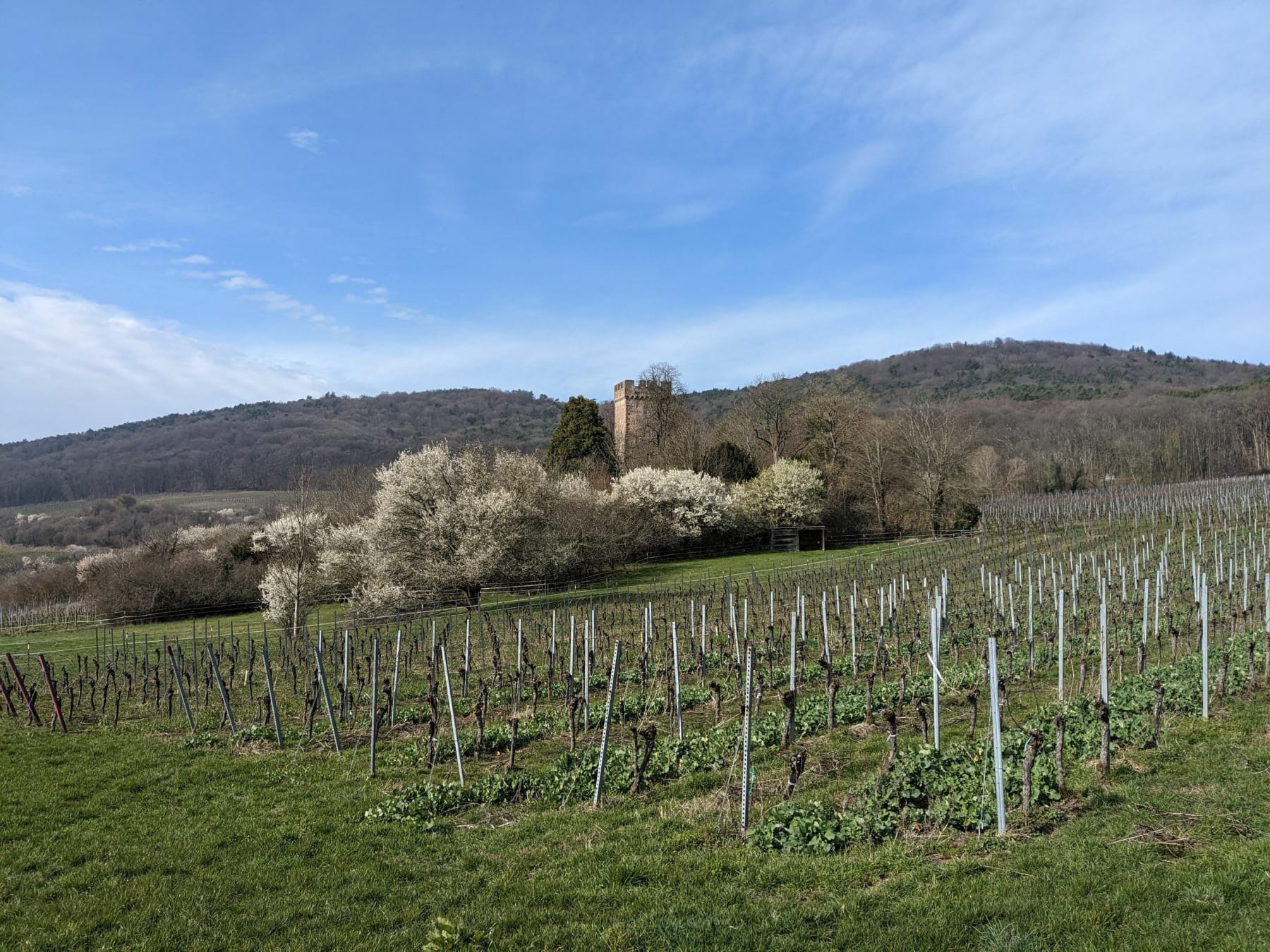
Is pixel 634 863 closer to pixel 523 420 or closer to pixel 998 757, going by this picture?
pixel 998 757

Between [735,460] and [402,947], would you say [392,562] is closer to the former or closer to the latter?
[402,947]

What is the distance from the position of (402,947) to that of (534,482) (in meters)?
26.3

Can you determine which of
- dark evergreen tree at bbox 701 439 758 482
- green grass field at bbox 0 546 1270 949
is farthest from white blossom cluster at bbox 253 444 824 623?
dark evergreen tree at bbox 701 439 758 482

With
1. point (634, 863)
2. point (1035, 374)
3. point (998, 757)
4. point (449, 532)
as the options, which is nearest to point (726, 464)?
point (449, 532)

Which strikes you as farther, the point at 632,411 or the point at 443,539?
the point at 632,411

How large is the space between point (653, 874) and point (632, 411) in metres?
53.3

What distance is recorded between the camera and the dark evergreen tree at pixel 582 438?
5025cm

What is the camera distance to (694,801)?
22.1 feet

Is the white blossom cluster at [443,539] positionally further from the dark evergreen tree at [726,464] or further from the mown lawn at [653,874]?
the dark evergreen tree at [726,464]

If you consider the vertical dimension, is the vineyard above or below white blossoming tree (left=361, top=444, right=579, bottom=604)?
below

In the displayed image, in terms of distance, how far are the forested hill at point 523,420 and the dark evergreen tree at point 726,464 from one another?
9828 millimetres

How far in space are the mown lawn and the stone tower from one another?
44.5 meters

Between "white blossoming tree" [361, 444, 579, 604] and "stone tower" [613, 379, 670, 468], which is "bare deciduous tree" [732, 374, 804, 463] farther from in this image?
"white blossoming tree" [361, 444, 579, 604]

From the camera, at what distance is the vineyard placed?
184 inches
